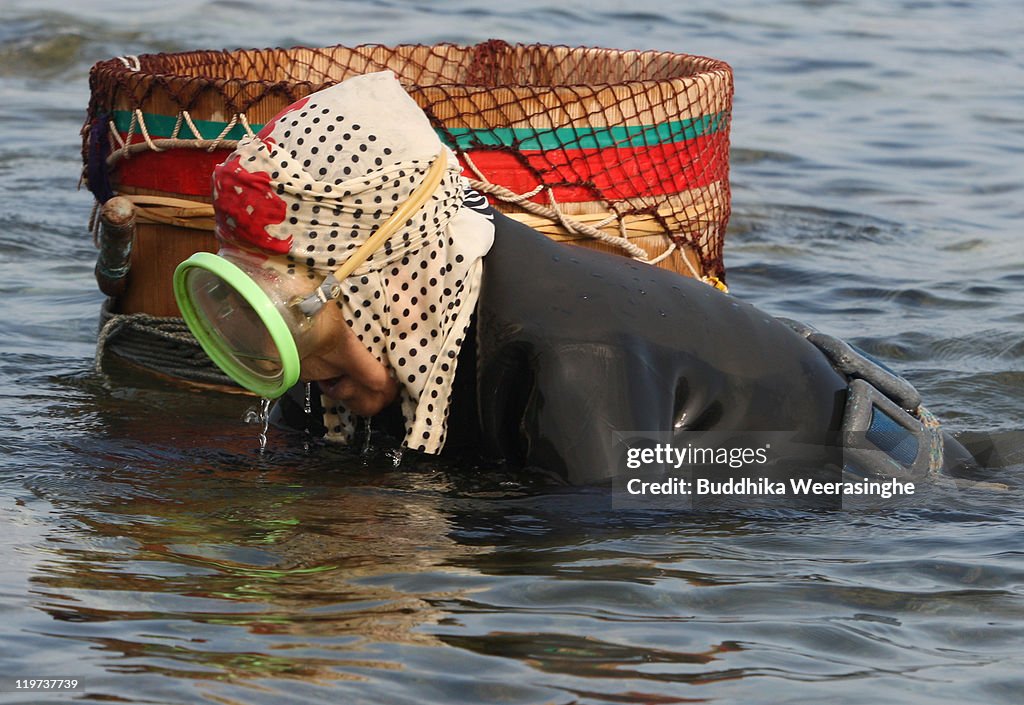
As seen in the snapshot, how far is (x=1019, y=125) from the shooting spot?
418 inches

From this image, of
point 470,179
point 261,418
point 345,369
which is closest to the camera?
point 345,369

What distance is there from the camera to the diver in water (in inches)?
120

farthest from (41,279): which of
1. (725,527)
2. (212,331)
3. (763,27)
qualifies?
(763,27)

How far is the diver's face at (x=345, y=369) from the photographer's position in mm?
3131

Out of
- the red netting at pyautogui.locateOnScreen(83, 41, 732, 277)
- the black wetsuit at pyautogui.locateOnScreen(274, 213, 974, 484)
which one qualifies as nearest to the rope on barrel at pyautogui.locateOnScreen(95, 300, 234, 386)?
the red netting at pyautogui.locateOnScreen(83, 41, 732, 277)

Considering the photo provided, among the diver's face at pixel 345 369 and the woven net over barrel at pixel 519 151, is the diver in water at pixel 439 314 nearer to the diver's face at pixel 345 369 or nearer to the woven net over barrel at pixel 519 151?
the diver's face at pixel 345 369

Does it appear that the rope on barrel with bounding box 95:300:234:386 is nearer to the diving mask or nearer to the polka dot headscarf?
the diving mask

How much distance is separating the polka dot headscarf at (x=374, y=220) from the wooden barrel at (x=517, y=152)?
1259 millimetres

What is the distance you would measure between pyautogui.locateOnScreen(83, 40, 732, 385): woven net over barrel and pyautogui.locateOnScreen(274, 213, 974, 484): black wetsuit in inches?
48.6

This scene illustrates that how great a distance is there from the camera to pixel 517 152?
15.1 feet

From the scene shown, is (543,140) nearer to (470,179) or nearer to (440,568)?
(470,179)

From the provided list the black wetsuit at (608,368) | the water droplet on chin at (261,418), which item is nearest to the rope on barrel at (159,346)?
the water droplet on chin at (261,418)

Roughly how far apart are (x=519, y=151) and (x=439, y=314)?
1.54m

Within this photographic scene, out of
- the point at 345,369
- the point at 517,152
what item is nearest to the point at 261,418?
the point at 345,369
